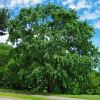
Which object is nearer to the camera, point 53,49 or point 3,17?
point 53,49

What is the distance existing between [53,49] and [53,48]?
124 mm

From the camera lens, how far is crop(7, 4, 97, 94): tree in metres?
45.0

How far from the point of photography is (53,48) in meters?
45.4

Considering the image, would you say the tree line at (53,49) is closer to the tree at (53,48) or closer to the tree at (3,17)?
the tree at (53,48)

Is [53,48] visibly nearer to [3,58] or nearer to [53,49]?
[53,49]

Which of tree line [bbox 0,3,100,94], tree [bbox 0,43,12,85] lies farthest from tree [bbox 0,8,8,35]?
tree line [bbox 0,3,100,94]

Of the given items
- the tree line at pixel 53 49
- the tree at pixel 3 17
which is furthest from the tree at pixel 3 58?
the tree line at pixel 53 49

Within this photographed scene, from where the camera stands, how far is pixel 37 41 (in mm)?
45469

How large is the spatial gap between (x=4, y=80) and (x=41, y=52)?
17241 mm

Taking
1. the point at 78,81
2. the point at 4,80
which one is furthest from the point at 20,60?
the point at 4,80

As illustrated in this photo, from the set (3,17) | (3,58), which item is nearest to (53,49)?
(3,58)

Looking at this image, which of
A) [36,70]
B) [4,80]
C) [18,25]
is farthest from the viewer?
[4,80]

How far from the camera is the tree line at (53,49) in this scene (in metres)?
45.1

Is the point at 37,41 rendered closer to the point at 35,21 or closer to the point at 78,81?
the point at 35,21
